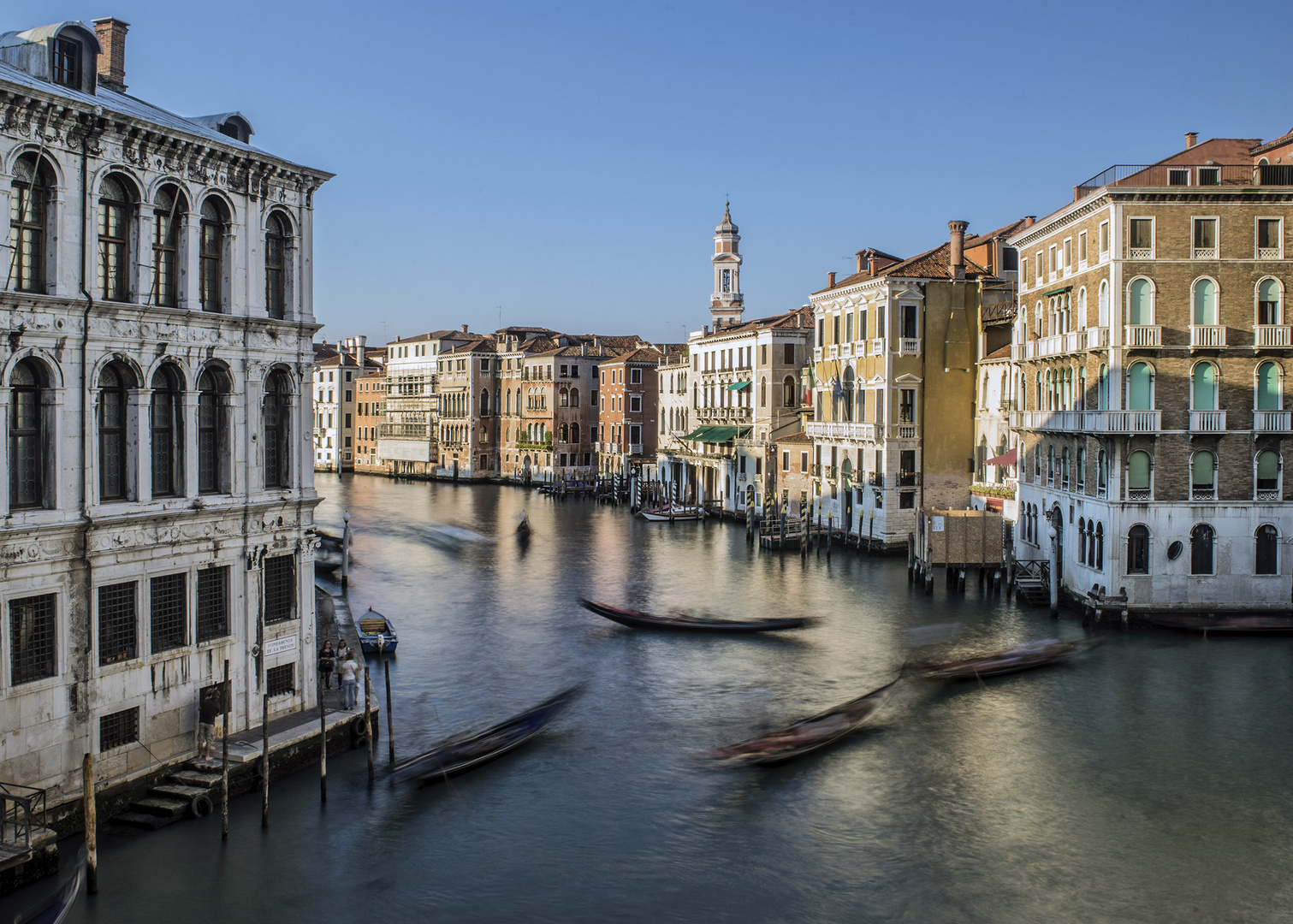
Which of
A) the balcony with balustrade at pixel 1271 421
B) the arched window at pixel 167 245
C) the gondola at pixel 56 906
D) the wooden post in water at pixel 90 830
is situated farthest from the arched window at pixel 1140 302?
the gondola at pixel 56 906

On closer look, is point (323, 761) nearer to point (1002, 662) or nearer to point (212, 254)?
point (212, 254)

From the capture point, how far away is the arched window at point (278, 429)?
671 inches

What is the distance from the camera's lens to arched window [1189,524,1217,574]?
26.6m

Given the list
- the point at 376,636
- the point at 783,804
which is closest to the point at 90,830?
the point at 783,804

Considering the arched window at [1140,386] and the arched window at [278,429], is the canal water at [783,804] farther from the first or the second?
the arched window at [1140,386]

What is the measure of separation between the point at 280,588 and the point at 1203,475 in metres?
20.9

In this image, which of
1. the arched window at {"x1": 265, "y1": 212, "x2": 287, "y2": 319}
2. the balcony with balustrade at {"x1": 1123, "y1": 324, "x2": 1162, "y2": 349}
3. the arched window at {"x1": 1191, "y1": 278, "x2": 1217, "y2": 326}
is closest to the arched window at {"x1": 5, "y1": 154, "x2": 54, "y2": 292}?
the arched window at {"x1": 265, "y1": 212, "x2": 287, "y2": 319}

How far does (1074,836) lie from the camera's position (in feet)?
49.2

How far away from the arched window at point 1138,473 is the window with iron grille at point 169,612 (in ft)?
Answer: 68.3

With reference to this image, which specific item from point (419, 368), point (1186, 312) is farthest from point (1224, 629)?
point (419, 368)

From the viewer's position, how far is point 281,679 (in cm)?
1691

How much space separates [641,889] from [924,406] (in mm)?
30222

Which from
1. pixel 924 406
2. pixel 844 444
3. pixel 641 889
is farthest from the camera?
pixel 844 444

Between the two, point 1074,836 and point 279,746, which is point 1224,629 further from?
point 279,746
